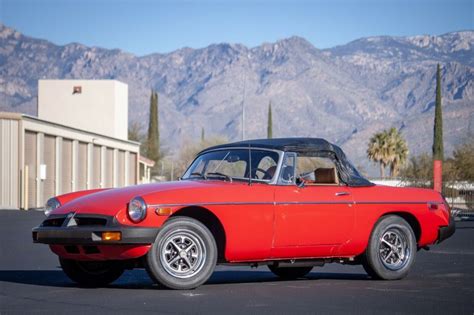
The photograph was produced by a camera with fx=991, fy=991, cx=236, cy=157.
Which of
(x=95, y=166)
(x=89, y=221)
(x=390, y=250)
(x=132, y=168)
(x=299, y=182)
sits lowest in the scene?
(x=132, y=168)

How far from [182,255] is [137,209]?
2.27 feet

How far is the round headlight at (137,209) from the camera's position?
9945 mm

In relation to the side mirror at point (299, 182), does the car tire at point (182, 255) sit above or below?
below

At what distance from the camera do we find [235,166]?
1150 cm

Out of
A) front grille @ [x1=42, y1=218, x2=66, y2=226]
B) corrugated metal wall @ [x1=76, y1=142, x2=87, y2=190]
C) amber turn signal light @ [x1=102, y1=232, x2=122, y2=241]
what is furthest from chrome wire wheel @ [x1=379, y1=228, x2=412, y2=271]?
corrugated metal wall @ [x1=76, y1=142, x2=87, y2=190]

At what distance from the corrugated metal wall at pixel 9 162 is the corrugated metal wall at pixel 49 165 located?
396cm

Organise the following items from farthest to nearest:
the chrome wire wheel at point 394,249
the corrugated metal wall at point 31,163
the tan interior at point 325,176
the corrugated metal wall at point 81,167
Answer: the corrugated metal wall at point 81,167 < the corrugated metal wall at point 31,163 < the chrome wire wheel at point 394,249 < the tan interior at point 325,176

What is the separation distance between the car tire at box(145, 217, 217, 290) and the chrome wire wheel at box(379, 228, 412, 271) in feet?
8.08

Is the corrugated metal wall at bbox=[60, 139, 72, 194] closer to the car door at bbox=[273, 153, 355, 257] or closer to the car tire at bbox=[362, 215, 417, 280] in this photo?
the car tire at bbox=[362, 215, 417, 280]

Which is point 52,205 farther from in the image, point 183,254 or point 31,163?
point 31,163

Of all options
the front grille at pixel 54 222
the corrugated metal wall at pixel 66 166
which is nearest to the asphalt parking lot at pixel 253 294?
the front grille at pixel 54 222

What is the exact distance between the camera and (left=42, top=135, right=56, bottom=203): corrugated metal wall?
173ft

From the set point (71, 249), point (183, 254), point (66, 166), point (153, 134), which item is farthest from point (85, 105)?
point (183, 254)

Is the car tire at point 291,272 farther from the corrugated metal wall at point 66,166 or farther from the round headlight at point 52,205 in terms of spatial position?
the corrugated metal wall at point 66,166
